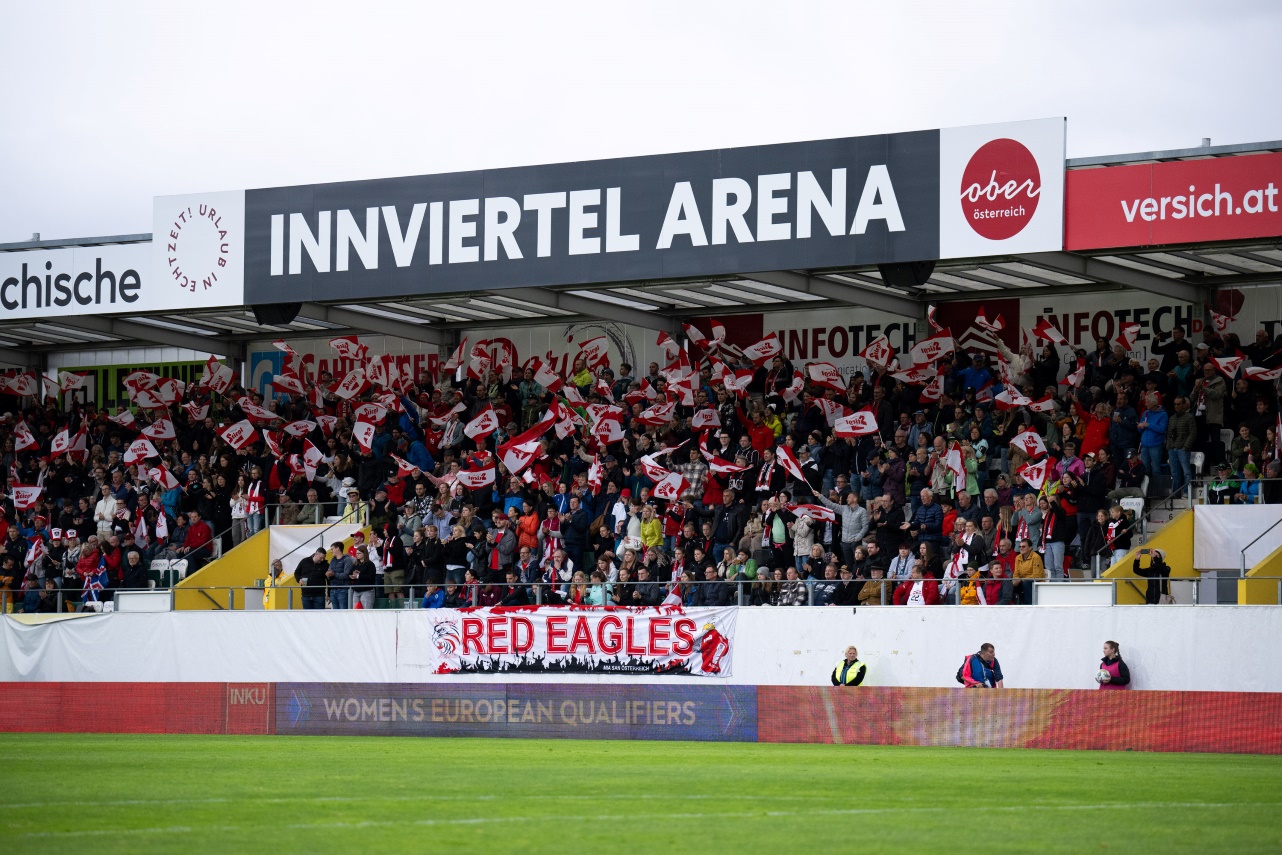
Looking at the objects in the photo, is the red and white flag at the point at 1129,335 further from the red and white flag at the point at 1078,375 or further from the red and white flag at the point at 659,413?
the red and white flag at the point at 659,413

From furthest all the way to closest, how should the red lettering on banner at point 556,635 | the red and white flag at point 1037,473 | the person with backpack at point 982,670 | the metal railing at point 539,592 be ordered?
the red lettering on banner at point 556,635
the red and white flag at point 1037,473
the person with backpack at point 982,670
the metal railing at point 539,592

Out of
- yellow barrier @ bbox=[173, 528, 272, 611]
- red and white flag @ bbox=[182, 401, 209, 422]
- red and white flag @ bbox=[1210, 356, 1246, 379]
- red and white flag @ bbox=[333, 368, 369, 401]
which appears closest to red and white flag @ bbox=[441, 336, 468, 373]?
red and white flag @ bbox=[333, 368, 369, 401]

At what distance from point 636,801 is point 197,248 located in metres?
19.9

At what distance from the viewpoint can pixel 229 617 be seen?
1165 inches

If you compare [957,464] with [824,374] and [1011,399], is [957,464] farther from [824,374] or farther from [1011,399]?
[824,374]

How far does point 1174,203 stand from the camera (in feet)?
77.3

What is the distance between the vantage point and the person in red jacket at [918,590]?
2464 cm

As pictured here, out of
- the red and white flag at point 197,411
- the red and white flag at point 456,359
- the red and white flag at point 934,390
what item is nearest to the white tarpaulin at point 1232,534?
the red and white flag at point 934,390

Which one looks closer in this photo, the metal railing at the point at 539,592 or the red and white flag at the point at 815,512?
the metal railing at the point at 539,592

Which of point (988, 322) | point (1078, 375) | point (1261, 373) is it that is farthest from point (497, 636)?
point (1261, 373)

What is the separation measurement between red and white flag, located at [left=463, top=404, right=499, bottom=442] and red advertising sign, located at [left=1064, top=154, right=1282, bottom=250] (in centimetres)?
1181

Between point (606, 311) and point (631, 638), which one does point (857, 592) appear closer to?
point (631, 638)

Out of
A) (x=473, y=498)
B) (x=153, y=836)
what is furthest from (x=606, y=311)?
(x=153, y=836)

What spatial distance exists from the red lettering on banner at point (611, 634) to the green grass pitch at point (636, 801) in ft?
21.4
